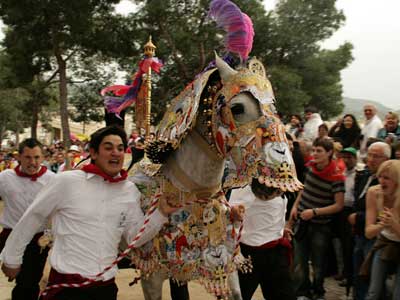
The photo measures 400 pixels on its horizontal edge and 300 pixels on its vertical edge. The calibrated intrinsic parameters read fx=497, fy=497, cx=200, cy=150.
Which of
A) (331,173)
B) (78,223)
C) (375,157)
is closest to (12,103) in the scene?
(331,173)

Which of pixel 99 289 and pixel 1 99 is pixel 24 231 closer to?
pixel 99 289

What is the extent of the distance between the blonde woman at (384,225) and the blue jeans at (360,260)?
0.36m

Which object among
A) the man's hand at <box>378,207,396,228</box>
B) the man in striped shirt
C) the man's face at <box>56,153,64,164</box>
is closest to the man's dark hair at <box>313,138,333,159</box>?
the man in striped shirt

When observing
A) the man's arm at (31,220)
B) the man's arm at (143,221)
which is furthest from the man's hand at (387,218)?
the man's arm at (31,220)

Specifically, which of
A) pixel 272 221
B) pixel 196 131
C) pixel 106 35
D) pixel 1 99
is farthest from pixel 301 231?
pixel 1 99

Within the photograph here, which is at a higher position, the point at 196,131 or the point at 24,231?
the point at 196,131

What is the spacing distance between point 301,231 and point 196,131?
9.09 ft

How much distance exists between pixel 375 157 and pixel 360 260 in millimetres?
1088

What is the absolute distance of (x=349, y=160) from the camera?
232 inches

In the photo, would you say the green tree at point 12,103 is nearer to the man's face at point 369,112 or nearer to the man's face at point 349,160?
the man's face at point 369,112

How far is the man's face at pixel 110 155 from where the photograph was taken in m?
2.96

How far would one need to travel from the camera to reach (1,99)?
2933 cm

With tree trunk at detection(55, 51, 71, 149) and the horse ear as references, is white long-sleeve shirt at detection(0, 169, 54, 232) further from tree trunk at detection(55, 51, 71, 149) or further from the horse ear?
tree trunk at detection(55, 51, 71, 149)

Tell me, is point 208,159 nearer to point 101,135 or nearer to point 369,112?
point 101,135
